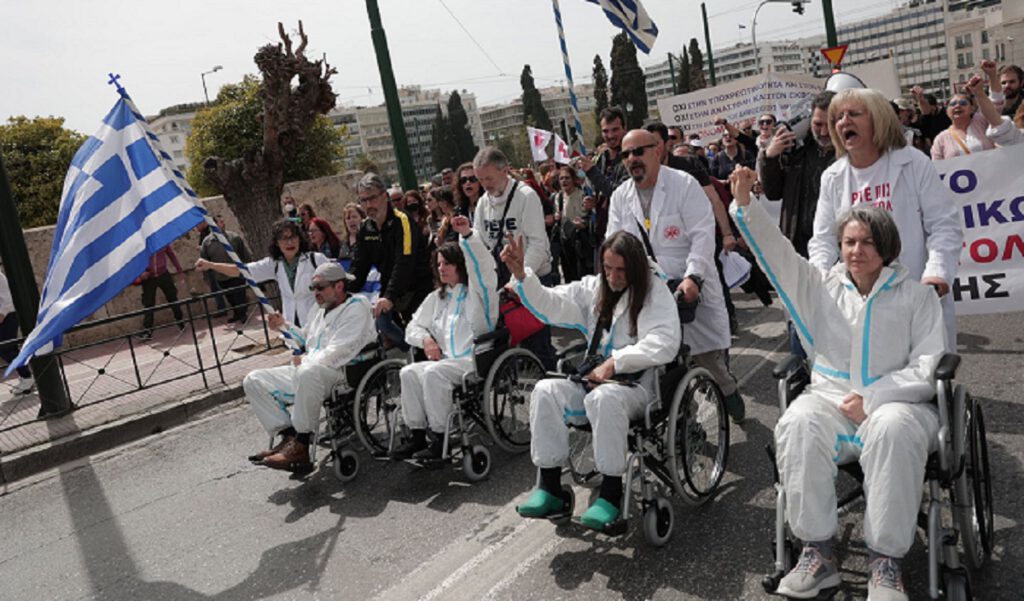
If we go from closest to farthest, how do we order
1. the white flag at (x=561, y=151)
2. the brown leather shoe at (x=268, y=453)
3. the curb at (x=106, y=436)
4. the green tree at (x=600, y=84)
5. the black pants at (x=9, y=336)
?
the brown leather shoe at (x=268, y=453) → the curb at (x=106, y=436) → the black pants at (x=9, y=336) → the white flag at (x=561, y=151) → the green tree at (x=600, y=84)

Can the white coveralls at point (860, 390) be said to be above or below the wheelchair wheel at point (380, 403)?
above

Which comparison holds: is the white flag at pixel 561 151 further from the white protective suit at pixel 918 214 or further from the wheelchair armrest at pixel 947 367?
the wheelchair armrest at pixel 947 367

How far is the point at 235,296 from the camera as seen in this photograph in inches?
522

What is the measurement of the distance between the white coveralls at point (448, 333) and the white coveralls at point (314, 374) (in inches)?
15.0

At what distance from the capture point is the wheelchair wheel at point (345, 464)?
536cm

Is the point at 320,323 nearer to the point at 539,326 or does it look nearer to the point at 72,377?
the point at 539,326

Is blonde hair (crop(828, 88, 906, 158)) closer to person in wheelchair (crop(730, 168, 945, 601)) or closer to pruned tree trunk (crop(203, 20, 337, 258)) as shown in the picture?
person in wheelchair (crop(730, 168, 945, 601))

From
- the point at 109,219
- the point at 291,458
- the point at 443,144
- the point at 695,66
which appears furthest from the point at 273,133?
the point at 443,144

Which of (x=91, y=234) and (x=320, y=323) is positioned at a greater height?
(x=91, y=234)

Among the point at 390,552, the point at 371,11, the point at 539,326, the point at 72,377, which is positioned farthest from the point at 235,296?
the point at 390,552

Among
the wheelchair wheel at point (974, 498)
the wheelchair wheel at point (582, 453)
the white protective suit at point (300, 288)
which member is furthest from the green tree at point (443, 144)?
the wheelchair wheel at point (974, 498)

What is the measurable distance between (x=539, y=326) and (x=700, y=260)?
4.41 feet

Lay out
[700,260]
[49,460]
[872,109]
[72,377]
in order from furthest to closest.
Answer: [72,377], [49,460], [700,260], [872,109]

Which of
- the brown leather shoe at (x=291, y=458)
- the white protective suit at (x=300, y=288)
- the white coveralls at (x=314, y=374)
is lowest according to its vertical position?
the brown leather shoe at (x=291, y=458)
